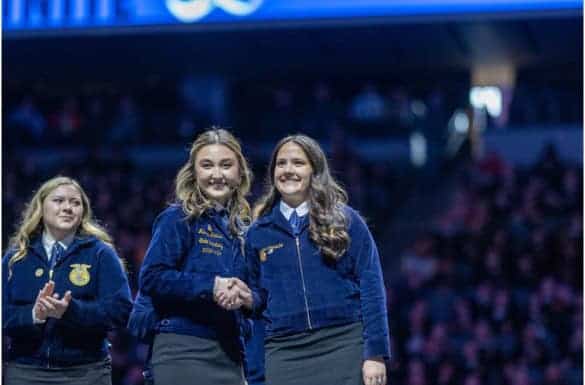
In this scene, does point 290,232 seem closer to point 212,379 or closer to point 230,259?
point 230,259

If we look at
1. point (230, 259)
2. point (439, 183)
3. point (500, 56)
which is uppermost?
point (500, 56)

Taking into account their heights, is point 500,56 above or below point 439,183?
above

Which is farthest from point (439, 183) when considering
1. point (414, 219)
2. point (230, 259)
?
point (230, 259)

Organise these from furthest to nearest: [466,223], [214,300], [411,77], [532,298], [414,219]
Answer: [411,77] → [414,219] → [466,223] → [532,298] → [214,300]

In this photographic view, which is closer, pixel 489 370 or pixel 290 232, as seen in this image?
pixel 290 232

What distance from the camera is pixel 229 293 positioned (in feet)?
16.6

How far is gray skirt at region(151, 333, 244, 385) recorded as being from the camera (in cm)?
521

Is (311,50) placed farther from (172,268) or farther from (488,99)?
(172,268)

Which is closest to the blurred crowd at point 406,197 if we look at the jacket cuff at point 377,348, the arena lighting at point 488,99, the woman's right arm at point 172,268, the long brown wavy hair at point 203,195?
the arena lighting at point 488,99

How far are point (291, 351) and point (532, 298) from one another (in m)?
7.26

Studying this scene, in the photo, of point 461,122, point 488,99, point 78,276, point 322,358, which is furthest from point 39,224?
point 488,99

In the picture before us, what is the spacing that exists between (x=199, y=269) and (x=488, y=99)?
14.4 meters

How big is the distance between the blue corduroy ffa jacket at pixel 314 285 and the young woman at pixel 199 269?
149 mm

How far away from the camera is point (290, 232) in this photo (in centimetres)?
524
